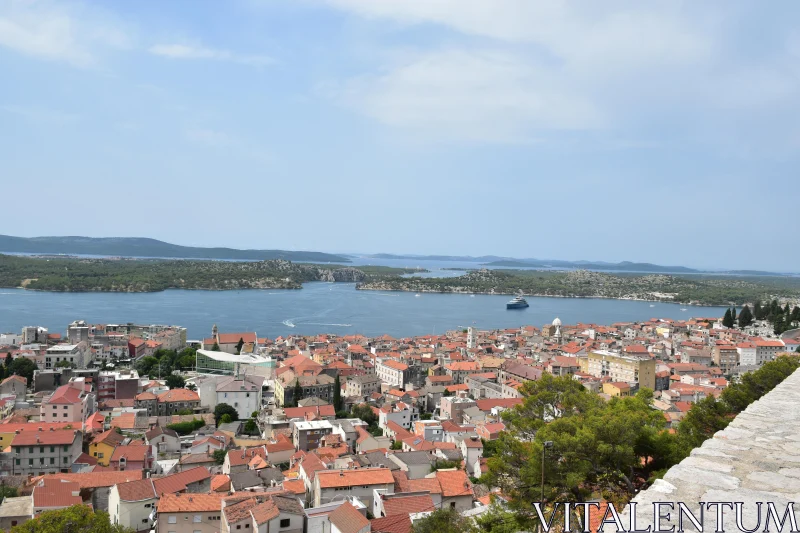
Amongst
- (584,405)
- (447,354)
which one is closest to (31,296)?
(447,354)

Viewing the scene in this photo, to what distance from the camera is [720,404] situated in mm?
5062

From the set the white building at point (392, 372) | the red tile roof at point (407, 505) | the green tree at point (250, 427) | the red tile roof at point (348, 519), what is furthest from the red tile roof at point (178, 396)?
the red tile roof at point (348, 519)

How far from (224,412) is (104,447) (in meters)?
3.87

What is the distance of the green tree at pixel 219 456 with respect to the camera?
1122cm

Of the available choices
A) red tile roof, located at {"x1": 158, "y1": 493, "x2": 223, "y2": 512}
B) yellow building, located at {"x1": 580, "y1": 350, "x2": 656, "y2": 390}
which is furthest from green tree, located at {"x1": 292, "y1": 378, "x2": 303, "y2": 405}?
yellow building, located at {"x1": 580, "y1": 350, "x2": 656, "y2": 390}

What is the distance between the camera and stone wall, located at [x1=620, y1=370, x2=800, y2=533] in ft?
4.43

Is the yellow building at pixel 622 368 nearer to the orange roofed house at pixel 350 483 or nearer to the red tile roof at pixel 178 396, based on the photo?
the orange roofed house at pixel 350 483

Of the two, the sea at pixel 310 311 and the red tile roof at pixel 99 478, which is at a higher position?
the red tile roof at pixel 99 478

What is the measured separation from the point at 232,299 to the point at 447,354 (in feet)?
102

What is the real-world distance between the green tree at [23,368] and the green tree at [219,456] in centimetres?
1007

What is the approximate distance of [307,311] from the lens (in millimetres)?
42906

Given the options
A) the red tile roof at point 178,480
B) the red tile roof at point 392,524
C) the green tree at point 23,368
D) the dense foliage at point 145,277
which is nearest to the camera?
the red tile roof at point 392,524

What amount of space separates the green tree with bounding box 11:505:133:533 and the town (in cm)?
164

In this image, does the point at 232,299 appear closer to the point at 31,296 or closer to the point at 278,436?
the point at 31,296
